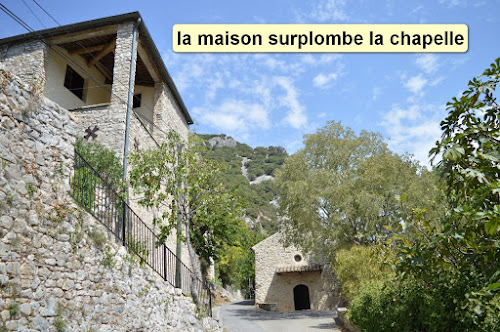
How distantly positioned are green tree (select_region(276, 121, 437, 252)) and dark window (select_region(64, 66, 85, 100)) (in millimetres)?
10022

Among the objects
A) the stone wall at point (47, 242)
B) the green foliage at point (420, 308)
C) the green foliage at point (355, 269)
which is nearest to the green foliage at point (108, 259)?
the stone wall at point (47, 242)

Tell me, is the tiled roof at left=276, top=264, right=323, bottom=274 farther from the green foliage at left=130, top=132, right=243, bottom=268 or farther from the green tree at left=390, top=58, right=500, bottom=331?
the green tree at left=390, top=58, right=500, bottom=331

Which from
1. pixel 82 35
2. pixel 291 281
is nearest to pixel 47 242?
pixel 82 35

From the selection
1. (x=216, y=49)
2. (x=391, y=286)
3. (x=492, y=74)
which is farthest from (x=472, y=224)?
(x=216, y=49)

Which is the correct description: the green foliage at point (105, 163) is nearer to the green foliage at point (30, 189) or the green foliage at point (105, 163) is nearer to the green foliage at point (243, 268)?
the green foliage at point (30, 189)

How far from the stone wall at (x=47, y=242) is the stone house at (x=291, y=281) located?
740 inches

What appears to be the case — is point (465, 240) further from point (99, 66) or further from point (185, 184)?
point (99, 66)

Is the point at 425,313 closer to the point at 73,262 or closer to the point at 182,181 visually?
the point at 73,262

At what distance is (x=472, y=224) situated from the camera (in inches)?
142

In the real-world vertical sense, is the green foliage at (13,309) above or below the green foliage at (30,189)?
below

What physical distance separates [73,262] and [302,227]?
13.4 meters

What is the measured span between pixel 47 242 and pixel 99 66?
1159cm

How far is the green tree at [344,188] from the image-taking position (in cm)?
1574

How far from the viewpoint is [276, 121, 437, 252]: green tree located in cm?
1574
